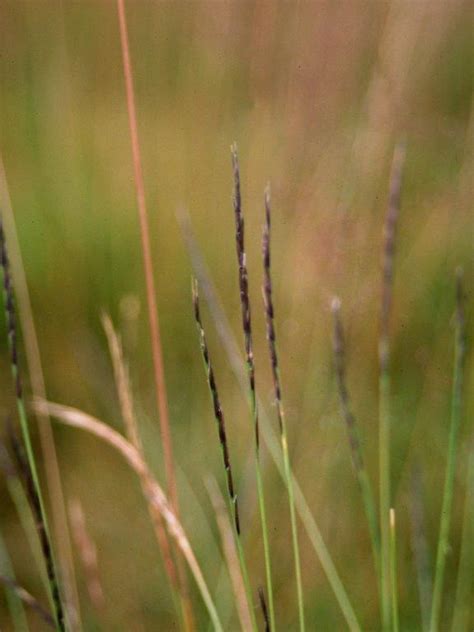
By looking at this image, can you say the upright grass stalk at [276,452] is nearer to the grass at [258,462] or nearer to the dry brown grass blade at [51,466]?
the grass at [258,462]

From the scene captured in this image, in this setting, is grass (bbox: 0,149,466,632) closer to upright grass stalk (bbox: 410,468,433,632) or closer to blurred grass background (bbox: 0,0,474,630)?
upright grass stalk (bbox: 410,468,433,632)

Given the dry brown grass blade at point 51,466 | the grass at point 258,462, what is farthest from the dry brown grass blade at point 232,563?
the dry brown grass blade at point 51,466

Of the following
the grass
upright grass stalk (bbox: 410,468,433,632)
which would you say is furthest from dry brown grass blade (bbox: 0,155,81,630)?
upright grass stalk (bbox: 410,468,433,632)

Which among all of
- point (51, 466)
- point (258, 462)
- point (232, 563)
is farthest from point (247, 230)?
point (258, 462)

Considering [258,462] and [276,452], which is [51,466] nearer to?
[276,452]

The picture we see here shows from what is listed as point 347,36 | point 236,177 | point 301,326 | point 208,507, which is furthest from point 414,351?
point 236,177

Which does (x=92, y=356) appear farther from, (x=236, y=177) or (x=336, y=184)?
(x=236, y=177)
